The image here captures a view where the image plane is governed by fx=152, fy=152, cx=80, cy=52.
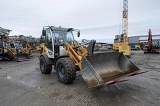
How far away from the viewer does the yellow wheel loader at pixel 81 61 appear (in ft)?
14.9

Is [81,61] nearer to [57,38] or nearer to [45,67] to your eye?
[57,38]

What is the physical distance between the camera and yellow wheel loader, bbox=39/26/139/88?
454 cm

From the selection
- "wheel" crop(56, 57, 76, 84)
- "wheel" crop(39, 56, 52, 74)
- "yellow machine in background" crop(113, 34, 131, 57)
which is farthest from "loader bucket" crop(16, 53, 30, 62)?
"wheel" crop(56, 57, 76, 84)

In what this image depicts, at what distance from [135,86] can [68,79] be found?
236cm

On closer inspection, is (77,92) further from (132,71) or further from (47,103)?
(132,71)

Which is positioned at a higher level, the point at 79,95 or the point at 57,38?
the point at 57,38

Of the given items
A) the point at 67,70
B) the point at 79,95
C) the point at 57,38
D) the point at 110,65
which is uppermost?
the point at 57,38

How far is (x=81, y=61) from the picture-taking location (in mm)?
4934

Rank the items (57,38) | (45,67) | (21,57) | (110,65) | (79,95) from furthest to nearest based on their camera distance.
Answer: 1. (21,57)
2. (45,67)
3. (57,38)
4. (110,65)
5. (79,95)

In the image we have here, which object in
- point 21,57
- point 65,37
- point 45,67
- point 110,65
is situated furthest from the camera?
point 21,57

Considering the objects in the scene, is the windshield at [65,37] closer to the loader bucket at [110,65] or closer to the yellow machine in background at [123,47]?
the loader bucket at [110,65]

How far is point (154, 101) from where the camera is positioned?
13.0 ft

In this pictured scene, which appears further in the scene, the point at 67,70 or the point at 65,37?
the point at 65,37

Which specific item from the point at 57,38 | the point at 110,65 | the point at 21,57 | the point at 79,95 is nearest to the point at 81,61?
the point at 79,95
